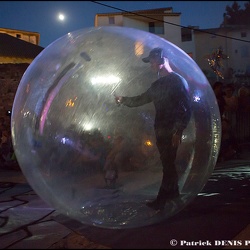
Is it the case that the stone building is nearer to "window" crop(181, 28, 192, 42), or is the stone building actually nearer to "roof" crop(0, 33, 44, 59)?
"roof" crop(0, 33, 44, 59)

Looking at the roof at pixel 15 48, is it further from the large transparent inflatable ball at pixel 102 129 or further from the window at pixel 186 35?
the window at pixel 186 35

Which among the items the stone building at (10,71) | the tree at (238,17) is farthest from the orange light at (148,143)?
the tree at (238,17)

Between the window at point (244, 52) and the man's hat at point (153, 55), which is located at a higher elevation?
the window at point (244, 52)

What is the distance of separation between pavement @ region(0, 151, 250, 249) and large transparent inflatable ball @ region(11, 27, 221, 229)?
0.21 metres

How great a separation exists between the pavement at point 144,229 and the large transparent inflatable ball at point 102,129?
210 millimetres

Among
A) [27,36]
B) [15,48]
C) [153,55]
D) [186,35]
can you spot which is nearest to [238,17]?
[186,35]

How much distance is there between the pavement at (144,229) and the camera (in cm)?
375

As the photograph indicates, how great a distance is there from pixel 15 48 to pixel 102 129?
26.4 feet

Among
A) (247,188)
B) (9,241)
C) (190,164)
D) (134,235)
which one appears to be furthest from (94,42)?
(247,188)

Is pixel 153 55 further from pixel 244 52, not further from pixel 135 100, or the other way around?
pixel 244 52

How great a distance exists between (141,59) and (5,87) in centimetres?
767

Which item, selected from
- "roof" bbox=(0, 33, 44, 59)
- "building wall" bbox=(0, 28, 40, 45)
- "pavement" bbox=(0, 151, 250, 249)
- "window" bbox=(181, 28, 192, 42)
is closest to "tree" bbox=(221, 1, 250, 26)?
"window" bbox=(181, 28, 192, 42)

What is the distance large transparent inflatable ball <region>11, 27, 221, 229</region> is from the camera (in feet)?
11.6

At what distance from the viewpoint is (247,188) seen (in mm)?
6273
